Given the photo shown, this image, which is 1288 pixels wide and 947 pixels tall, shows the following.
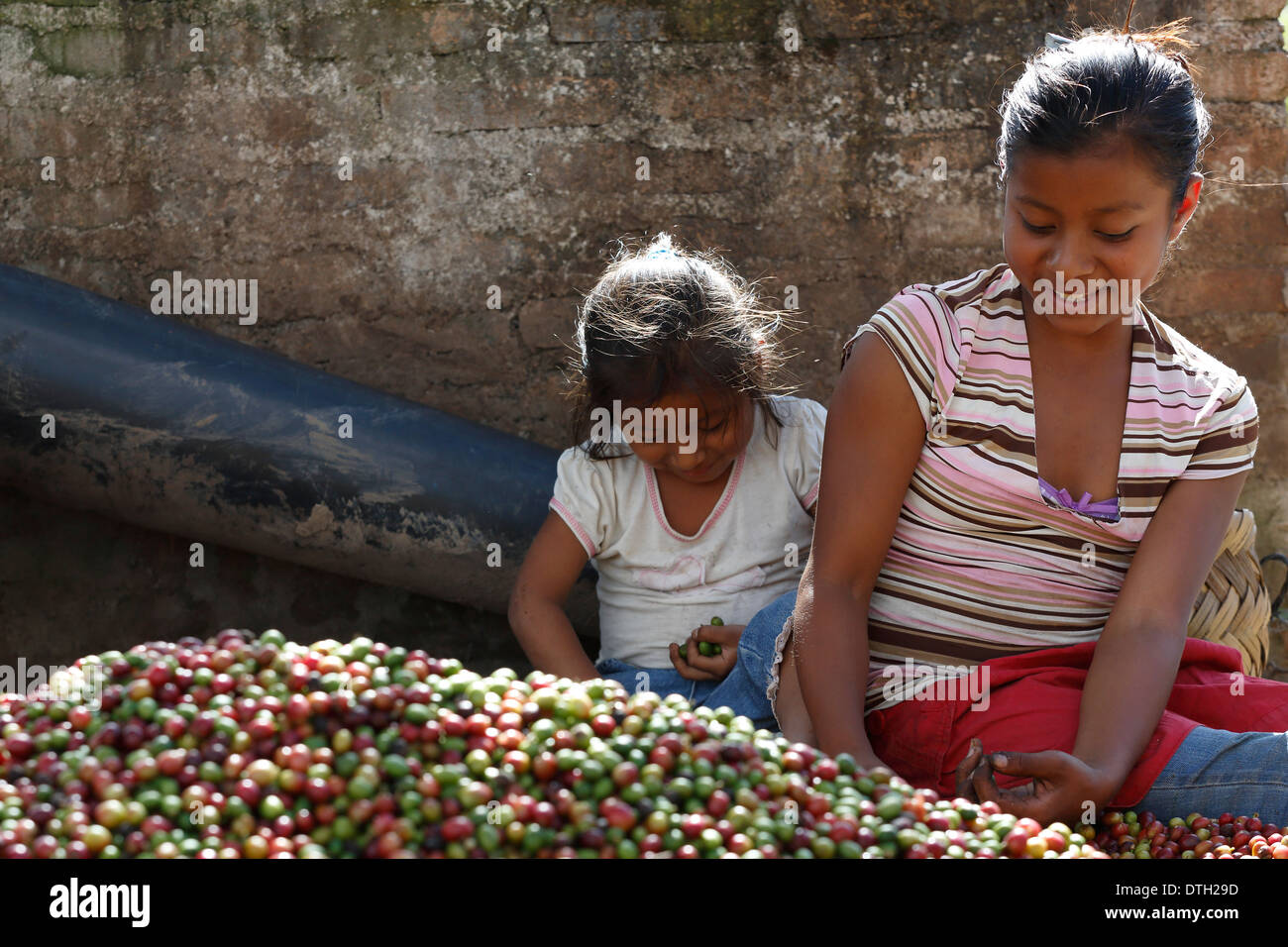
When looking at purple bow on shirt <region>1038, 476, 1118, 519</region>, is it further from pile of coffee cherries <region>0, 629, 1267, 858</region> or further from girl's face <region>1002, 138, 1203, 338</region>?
pile of coffee cherries <region>0, 629, 1267, 858</region>

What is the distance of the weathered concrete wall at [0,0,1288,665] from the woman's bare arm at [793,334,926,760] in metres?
1.45

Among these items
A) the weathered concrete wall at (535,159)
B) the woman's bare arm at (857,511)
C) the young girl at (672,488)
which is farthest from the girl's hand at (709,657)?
the weathered concrete wall at (535,159)

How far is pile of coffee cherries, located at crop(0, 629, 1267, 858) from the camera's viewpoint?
149 centimetres

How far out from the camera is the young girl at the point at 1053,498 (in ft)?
6.84

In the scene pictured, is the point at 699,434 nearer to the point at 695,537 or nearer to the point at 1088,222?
the point at 695,537

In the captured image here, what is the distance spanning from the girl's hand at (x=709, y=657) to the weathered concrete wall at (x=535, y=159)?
1253 mm

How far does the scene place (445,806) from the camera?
1530 mm

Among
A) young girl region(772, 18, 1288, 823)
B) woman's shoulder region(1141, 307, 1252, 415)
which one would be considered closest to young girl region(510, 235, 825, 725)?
young girl region(772, 18, 1288, 823)
